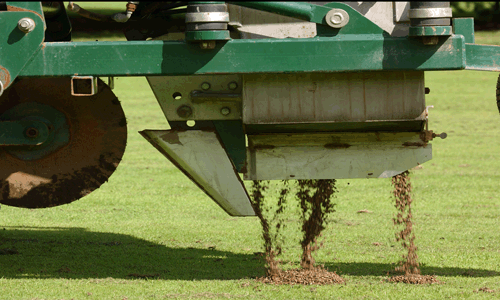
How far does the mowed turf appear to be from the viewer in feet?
13.9

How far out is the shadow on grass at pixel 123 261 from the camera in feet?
15.1

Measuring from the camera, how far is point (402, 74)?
373cm

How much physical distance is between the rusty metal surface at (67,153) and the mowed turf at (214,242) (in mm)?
564

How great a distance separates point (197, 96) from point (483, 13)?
24.2 meters

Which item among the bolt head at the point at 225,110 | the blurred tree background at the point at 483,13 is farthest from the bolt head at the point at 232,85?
the blurred tree background at the point at 483,13

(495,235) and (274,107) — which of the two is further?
(495,235)

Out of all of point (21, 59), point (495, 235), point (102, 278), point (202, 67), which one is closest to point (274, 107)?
point (202, 67)

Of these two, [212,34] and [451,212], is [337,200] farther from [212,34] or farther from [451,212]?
[212,34]

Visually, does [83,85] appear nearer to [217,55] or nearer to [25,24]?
[25,24]

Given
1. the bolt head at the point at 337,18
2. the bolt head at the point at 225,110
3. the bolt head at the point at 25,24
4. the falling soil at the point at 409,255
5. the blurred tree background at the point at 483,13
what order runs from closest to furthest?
the bolt head at the point at 25,24 → the bolt head at the point at 337,18 → the bolt head at the point at 225,110 → the falling soil at the point at 409,255 → the blurred tree background at the point at 483,13

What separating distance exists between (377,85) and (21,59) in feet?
5.98

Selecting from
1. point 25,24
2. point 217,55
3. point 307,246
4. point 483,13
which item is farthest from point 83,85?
point 483,13

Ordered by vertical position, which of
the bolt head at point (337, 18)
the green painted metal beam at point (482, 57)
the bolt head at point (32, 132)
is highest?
the bolt head at point (337, 18)

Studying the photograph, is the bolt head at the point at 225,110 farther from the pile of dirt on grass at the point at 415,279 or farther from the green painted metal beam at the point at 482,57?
the pile of dirt on grass at the point at 415,279
